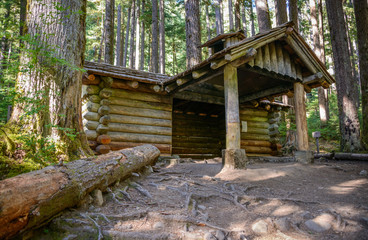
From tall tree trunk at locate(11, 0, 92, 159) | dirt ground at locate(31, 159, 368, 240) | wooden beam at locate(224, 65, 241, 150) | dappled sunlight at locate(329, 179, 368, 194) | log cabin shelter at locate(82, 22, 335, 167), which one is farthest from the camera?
log cabin shelter at locate(82, 22, 335, 167)

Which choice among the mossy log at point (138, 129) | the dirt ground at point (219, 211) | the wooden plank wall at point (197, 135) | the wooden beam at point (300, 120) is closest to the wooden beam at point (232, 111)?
the dirt ground at point (219, 211)

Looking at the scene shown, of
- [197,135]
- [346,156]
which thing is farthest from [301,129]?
[197,135]

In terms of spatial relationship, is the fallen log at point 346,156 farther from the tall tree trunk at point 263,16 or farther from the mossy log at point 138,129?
the tall tree trunk at point 263,16

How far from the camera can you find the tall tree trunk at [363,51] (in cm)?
966

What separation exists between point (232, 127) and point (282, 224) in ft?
12.4

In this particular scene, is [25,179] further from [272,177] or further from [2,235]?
[272,177]

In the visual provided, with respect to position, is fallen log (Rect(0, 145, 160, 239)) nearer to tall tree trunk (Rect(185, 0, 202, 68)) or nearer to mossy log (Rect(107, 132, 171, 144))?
mossy log (Rect(107, 132, 171, 144))

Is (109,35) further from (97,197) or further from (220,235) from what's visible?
(220,235)

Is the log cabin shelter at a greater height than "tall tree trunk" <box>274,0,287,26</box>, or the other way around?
"tall tree trunk" <box>274,0,287,26</box>

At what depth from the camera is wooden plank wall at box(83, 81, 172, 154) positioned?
27.0 ft

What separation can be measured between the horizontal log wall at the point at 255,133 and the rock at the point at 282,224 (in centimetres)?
935

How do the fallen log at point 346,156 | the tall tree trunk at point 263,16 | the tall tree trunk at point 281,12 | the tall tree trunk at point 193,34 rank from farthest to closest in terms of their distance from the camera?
1. the tall tree trunk at point 281,12
2. the tall tree trunk at point 263,16
3. the tall tree trunk at point 193,34
4. the fallen log at point 346,156

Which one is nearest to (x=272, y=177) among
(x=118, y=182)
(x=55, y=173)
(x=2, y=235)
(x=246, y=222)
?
(x=246, y=222)

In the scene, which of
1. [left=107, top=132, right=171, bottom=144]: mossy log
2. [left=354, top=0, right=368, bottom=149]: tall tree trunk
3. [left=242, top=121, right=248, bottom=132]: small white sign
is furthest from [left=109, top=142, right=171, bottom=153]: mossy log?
[left=354, top=0, right=368, bottom=149]: tall tree trunk
